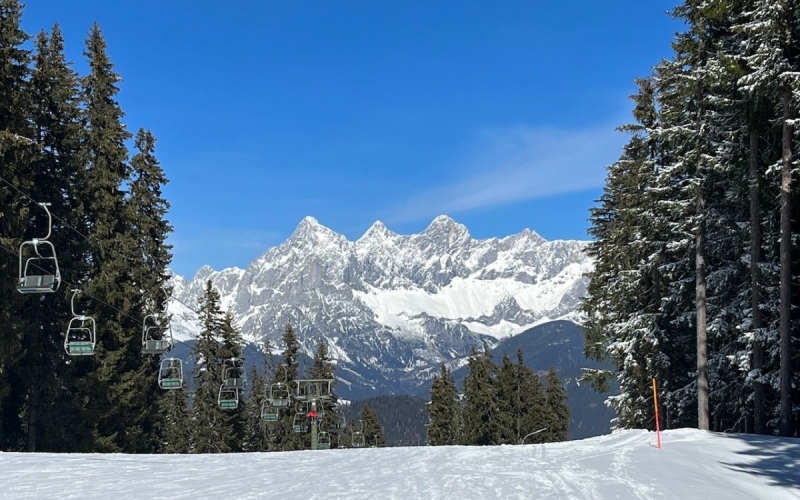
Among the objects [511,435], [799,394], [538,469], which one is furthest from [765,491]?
[511,435]

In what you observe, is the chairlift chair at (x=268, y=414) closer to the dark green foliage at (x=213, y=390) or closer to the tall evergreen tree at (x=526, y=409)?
the dark green foliage at (x=213, y=390)

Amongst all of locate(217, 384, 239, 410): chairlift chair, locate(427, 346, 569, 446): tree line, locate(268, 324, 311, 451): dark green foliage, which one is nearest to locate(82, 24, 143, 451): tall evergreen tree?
locate(217, 384, 239, 410): chairlift chair

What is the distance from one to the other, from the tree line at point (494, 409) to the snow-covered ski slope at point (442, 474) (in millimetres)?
50082

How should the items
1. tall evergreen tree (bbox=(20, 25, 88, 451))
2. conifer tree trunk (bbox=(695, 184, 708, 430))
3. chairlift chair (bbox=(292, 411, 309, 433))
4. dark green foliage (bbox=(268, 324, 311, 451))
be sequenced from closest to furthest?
conifer tree trunk (bbox=(695, 184, 708, 430)), tall evergreen tree (bbox=(20, 25, 88, 451)), chairlift chair (bbox=(292, 411, 309, 433)), dark green foliage (bbox=(268, 324, 311, 451))

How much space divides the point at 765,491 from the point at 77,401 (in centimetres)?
2576

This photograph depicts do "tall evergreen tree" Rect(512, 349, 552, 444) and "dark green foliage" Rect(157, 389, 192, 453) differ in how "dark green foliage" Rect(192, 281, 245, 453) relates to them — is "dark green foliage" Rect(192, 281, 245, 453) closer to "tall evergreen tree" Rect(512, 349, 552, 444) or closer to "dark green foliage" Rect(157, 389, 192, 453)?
"dark green foliage" Rect(157, 389, 192, 453)

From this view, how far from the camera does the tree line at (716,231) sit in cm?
2227

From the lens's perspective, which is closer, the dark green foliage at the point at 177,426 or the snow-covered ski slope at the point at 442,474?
the snow-covered ski slope at the point at 442,474

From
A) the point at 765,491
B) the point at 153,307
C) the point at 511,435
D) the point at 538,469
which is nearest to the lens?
the point at 765,491

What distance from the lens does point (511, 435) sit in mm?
70562

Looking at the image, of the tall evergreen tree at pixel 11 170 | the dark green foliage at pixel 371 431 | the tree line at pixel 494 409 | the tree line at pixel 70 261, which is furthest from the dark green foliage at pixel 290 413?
the tall evergreen tree at pixel 11 170

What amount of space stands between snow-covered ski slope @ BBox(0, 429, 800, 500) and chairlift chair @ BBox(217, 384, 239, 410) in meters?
24.0

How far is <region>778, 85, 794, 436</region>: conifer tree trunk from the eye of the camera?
70.7 feet

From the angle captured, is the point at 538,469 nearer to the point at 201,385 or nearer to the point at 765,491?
the point at 765,491
